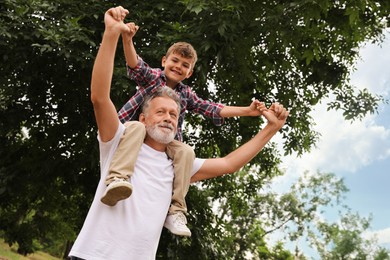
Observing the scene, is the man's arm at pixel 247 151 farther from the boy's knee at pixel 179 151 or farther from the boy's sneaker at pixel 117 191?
the boy's sneaker at pixel 117 191

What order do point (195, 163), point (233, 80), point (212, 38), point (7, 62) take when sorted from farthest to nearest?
point (233, 80), point (7, 62), point (212, 38), point (195, 163)

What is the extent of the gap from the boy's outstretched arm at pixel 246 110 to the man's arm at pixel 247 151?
14 cm

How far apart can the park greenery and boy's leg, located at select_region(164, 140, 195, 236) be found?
13.2 ft

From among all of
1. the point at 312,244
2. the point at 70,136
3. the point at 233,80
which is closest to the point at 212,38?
the point at 233,80

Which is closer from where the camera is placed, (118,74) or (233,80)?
(118,74)

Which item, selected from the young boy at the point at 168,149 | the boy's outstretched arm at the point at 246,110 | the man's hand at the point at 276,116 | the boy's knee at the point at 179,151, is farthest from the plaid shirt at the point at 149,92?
the man's hand at the point at 276,116

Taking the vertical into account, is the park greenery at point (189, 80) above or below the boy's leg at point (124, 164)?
above

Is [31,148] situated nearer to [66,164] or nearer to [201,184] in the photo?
[66,164]

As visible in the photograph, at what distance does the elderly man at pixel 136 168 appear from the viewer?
195 centimetres

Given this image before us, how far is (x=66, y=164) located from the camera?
9.88 metres

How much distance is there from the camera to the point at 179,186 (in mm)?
2277

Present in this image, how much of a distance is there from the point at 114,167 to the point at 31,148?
9.00 meters

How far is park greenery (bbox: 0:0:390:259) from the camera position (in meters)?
7.06

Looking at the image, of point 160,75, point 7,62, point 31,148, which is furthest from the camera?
point 31,148
